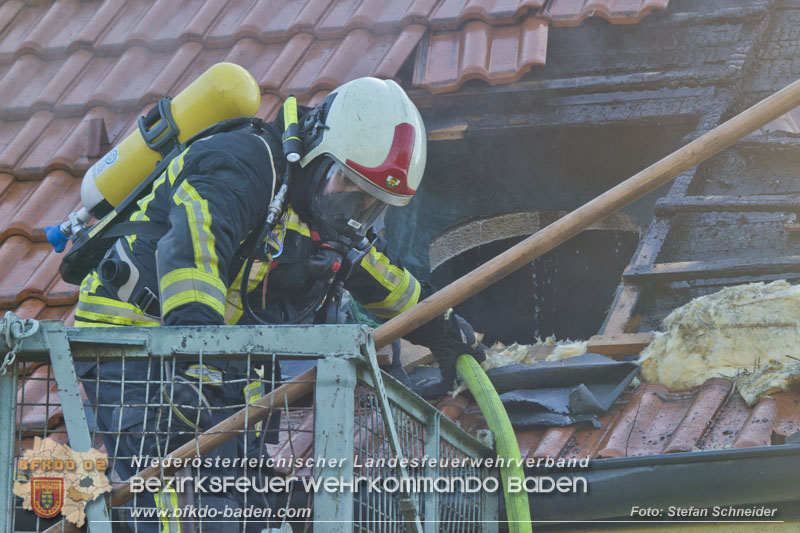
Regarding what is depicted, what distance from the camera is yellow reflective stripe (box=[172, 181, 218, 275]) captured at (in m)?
3.59

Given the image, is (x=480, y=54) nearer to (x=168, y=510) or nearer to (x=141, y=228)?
(x=141, y=228)

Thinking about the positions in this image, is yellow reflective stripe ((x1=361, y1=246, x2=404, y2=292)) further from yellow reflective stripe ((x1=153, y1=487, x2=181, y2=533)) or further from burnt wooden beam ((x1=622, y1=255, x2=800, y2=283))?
yellow reflective stripe ((x1=153, y1=487, x2=181, y2=533))

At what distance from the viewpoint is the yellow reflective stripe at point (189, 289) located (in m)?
3.50

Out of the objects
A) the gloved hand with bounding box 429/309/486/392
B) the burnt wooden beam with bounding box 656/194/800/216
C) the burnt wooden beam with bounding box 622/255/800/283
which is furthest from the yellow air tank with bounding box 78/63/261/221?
the burnt wooden beam with bounding box 656/194/800/216

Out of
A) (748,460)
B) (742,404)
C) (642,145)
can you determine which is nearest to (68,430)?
(748,460)

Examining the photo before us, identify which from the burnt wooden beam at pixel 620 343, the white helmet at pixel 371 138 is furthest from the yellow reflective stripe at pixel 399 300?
the burnt wooden beam at pixel 620 343

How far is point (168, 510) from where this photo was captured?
124 inches

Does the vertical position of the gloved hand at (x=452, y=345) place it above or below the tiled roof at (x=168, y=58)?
below

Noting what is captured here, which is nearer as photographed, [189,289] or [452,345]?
→ [189,289]

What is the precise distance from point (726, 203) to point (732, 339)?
1.11 metres

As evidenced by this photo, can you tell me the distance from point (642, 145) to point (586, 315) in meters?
3.55

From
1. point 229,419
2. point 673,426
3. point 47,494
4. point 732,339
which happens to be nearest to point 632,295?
point 732,339

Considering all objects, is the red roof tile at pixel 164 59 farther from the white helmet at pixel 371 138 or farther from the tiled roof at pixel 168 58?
the white helmet at pixel 371 138

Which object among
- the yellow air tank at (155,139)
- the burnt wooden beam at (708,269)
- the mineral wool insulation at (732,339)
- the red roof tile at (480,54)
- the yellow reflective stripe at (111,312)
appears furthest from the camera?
the red roof tile at (480,54)
